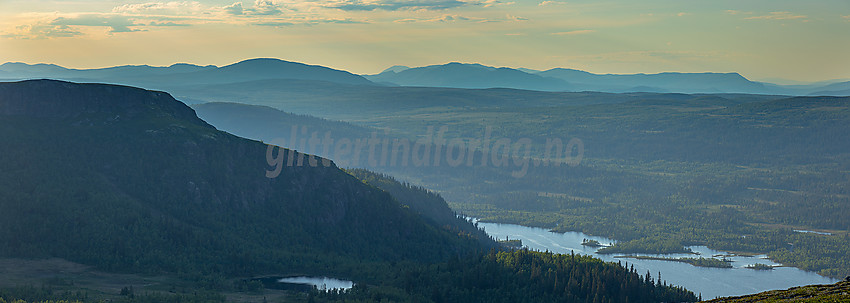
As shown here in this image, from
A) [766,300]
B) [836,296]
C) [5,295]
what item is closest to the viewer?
[836,296]

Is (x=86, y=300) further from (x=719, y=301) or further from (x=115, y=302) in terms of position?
(x=719, y=301)

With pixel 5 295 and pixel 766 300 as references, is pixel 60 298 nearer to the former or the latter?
pixel 5 295

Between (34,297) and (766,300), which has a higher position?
(766,300)

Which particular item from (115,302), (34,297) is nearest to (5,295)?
(34,297)

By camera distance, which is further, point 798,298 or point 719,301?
point 719,301

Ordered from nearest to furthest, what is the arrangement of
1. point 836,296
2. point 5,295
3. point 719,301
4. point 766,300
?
1. point 836,296
2. point 766,300
3. point 719,301
4. point 5,295

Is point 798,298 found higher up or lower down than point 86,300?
higher up

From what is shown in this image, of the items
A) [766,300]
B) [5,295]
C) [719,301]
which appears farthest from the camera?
[5,295]

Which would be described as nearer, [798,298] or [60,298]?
[798,298]

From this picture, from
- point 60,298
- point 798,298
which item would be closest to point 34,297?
point 60,298
